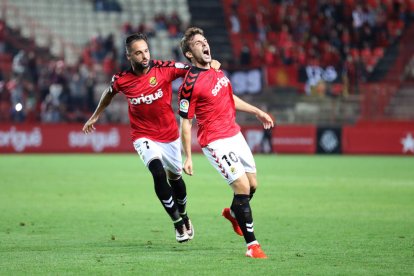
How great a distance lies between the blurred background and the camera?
31484 mm

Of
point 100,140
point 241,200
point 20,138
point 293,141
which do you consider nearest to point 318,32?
point 293,141

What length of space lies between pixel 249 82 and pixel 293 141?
10.1 ft

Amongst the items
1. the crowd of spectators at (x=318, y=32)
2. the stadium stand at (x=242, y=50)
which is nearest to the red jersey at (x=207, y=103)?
the stadium stand at (x=242, y=50)

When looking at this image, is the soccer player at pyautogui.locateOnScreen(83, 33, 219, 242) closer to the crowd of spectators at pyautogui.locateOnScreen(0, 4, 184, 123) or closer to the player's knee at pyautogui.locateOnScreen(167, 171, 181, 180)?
the player's knee at pyautogui.locateOnScreen(167, 171, 181, 180)

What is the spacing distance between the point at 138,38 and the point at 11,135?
918 inches

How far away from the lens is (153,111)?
10.1 metres

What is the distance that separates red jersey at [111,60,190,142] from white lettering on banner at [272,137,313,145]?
2192 centimetres

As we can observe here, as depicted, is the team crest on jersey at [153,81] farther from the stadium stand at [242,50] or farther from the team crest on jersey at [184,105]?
the stadium stand at [242,50]

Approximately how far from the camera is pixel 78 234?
10.8m

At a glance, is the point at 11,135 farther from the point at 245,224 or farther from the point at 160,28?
the point at 245,224

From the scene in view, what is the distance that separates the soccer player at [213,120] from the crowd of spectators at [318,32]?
24.2 metres

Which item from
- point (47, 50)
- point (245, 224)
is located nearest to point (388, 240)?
point (245, 224)

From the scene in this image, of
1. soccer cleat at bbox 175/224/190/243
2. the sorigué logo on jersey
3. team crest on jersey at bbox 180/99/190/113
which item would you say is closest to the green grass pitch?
soccer cleat at bbox 175/224/190/243

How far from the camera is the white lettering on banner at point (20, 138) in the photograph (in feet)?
105
